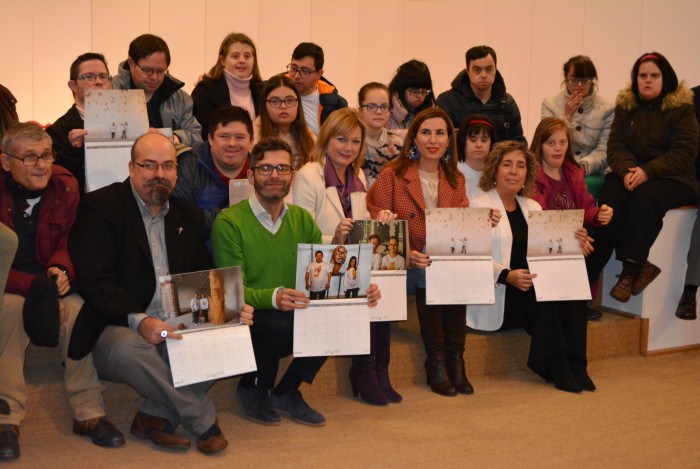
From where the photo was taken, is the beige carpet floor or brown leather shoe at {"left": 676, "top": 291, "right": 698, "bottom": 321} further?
brown leather shoe at {"left": 676, "top": 291, "right": 698, "bottom": 321}

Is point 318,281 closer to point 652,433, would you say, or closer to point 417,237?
point 417,237

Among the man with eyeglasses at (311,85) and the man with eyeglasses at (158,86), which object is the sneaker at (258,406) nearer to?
the man with eyeglasses at (158,86)

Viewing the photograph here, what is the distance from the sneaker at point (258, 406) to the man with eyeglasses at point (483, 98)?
2.73 metres

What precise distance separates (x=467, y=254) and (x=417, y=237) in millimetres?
308

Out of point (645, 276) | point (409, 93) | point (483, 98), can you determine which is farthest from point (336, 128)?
point (645, 276)

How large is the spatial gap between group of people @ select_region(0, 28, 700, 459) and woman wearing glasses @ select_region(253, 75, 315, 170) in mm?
13

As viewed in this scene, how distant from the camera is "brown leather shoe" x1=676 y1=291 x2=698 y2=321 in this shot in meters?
5.45

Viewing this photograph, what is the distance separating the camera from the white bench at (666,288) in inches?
215

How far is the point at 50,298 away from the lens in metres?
3.40

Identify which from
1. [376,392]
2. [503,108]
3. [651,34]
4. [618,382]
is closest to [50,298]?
Result: [376,392]

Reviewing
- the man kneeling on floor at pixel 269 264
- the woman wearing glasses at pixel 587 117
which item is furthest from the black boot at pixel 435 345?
the woman wearing glasses at pixel 587 117

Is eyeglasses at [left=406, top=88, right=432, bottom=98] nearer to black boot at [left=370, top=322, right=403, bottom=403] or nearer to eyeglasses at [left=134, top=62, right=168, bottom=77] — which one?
eyeglasses at [left=134, top=62, right=168, bottom=77]

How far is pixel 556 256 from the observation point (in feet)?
15.3

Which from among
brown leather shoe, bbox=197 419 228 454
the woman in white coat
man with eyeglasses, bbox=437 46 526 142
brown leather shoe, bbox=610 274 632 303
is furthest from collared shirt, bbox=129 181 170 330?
brown leather shoe, bbox=610 274 632 303
